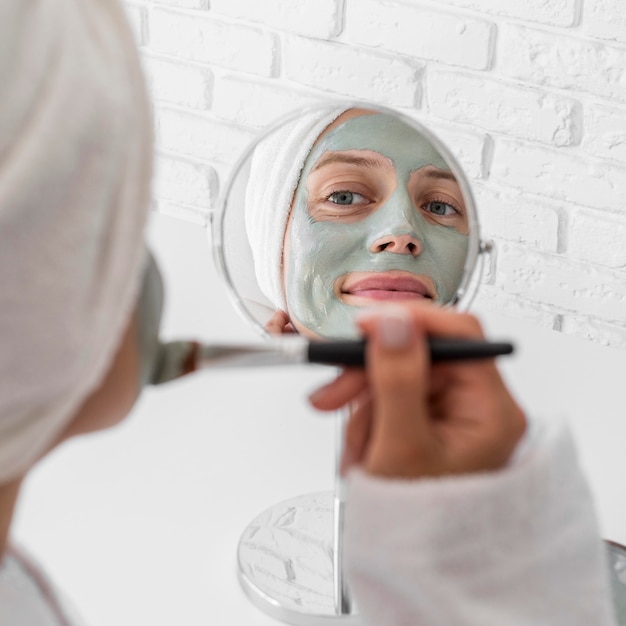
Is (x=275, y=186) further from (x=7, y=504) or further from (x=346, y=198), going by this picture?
(x=7, y=504)

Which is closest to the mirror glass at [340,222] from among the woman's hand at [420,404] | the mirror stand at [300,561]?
the mirror stand at [300,561]

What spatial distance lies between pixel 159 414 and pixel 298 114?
37 cm

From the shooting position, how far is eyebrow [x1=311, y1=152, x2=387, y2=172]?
2.38ft

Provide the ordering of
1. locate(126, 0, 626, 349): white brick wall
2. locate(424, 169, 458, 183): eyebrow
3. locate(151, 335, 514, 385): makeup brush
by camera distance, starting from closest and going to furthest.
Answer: locate(151, 335, 514, 385): makeup brush, locate(424, 169, 458, 183): eyebrow, locate(126, 0, 626, 349): white brick wall

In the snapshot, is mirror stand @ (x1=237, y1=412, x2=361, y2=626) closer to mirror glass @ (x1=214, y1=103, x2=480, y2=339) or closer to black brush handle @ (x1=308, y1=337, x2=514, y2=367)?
mirror glass @ (x1=214, y1=103, x2=480, y2=339)

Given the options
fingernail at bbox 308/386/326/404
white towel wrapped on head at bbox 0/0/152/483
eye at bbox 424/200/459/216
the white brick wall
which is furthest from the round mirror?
the white brick wall

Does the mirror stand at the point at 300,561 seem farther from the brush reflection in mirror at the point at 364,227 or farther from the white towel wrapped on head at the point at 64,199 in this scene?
the white towel wrapped on head at the point at 64,199

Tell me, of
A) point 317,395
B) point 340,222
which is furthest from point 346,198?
point 317,395

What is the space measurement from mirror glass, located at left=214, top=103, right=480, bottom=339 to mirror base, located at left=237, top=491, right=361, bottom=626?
19 centimetres

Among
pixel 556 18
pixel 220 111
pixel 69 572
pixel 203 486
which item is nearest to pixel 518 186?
pixel 556 18

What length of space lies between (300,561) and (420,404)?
0.41 m

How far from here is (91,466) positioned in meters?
0.88

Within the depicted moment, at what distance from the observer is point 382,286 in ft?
2.42

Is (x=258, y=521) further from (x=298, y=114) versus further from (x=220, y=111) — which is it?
(x=220, y=111)
